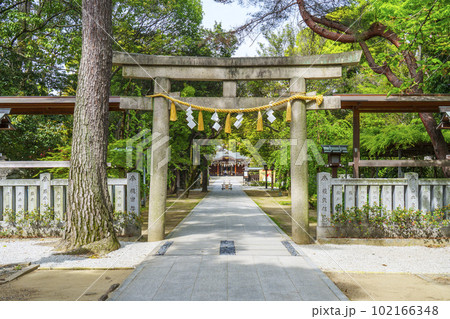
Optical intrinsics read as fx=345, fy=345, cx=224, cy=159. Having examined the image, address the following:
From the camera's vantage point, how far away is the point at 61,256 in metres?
6.34

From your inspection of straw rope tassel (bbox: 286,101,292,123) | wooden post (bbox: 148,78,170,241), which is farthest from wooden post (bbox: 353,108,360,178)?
wooden post (bbox: 148,78,170,241)

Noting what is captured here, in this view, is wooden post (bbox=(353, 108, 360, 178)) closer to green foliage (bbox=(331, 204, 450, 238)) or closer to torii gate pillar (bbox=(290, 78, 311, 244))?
green foliage (bbox=(331, 204, 450, 238))

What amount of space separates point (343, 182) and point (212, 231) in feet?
11.5

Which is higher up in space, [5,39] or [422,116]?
[5,39]

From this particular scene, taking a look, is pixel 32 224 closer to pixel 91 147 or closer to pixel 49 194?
pixel 49 194

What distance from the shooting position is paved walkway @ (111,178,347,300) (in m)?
4.20

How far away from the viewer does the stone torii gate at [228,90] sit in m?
7.61

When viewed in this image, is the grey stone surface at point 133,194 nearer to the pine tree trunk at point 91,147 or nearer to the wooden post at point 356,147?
the pine tree trunk at point 91,147

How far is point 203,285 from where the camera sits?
4.52m

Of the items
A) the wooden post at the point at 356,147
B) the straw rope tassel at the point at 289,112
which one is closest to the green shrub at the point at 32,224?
the straw rope tassel at the point at 289,112

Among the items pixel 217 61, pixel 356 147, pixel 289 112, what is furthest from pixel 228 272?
pixel 356 147

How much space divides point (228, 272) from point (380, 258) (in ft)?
9.89

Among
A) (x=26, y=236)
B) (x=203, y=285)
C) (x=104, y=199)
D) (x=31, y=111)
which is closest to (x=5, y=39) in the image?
(x=31, y=111)

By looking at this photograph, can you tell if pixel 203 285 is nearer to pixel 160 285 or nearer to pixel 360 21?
pixel 160 285
